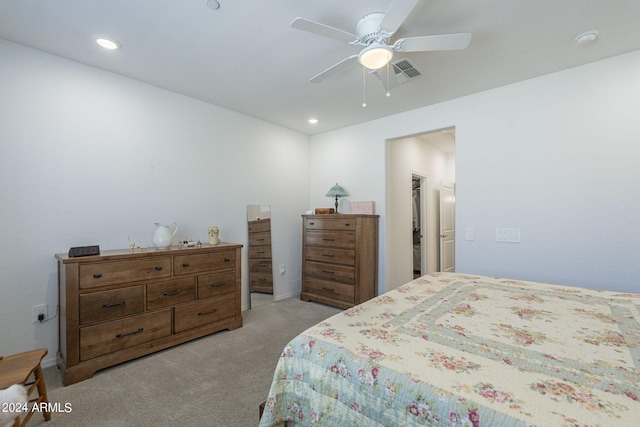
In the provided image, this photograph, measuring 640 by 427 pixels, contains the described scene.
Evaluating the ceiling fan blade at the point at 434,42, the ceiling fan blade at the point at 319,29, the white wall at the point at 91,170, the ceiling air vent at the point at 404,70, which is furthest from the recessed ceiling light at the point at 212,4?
the white wall at the point at 91,170

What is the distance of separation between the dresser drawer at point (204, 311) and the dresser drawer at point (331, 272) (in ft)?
4.11

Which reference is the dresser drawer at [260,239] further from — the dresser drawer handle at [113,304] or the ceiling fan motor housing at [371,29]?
the ceiling fan motor housing at [371,29]

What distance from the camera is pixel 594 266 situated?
2.39m

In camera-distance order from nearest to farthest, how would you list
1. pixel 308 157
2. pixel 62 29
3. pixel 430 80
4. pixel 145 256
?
pixel 62 29 → pixel 145 256 → pixel 430 80 → pixel 308 157

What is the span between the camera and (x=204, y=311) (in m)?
2.75

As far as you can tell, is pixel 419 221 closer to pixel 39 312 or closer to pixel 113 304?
pixel 113 304

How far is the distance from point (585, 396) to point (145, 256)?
2.76 metres

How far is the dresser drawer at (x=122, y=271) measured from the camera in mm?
2074

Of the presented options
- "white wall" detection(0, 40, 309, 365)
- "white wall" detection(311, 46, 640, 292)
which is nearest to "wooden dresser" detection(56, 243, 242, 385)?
"white wall" detection(0, 40, 309, 365)

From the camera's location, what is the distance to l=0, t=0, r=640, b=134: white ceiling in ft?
5.80

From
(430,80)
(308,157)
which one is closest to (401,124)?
(430,80)

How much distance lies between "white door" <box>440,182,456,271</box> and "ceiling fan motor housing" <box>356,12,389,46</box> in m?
4.05

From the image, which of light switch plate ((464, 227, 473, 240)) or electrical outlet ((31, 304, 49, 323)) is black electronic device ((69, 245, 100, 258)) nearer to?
electrical outlet ((31, 304, 49, 323))

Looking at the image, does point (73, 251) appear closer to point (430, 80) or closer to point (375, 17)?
point (375, 17)
